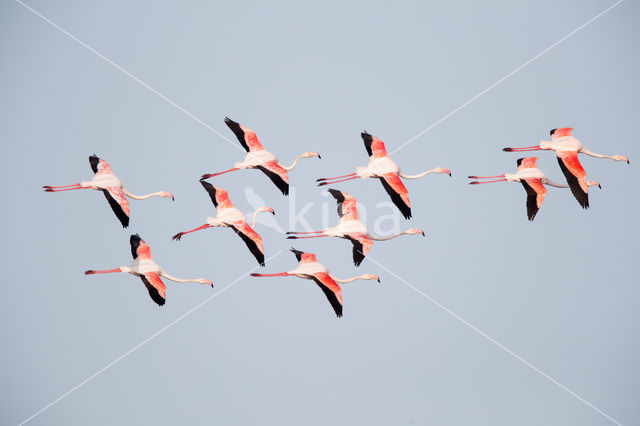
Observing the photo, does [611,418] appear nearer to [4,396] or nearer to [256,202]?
[256,202]

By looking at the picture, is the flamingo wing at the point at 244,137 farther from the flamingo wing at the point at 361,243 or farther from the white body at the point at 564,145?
the white body at the point at 564,145

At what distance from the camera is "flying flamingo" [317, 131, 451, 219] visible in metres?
29.4

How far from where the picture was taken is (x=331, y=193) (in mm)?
29547

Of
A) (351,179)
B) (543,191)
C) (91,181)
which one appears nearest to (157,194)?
(91,181)

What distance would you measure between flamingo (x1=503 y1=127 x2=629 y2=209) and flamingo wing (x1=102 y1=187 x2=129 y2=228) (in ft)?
28.9

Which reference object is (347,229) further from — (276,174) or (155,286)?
(155,286)

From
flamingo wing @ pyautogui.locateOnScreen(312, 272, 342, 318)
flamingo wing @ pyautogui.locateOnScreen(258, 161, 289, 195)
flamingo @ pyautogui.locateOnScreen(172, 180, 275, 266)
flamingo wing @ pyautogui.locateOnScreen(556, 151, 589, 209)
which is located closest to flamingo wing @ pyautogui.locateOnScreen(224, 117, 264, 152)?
flamingo wing @ pyautogui.locateOnScreen(258, 161, 289, 195)

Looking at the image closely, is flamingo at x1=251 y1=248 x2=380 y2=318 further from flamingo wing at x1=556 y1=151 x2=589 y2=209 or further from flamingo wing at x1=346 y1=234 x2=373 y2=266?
flamingo wing at x1=556 y1=151 x2=589 y2=209

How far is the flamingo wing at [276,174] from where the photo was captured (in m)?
30.2

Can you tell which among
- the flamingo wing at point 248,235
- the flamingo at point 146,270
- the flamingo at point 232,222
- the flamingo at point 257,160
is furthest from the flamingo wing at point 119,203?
the flamingo wing at point 248,235

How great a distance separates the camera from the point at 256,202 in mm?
33219

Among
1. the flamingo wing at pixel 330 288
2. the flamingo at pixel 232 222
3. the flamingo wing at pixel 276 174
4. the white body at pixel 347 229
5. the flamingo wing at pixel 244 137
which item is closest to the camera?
the flamingo wing at pixel 330 288

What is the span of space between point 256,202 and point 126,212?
4642 millimetres

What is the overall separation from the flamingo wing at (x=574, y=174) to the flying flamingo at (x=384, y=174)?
11.3 feet
